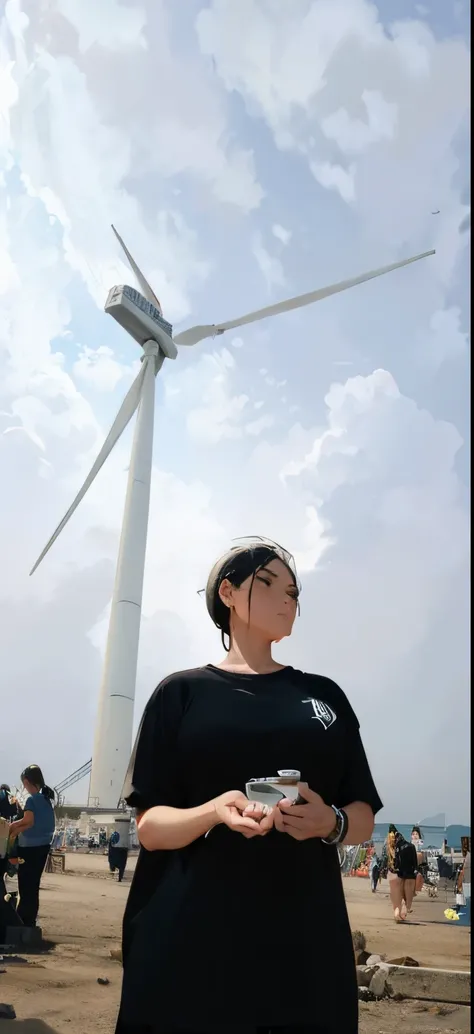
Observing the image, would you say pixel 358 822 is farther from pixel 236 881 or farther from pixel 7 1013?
pixel 7 1013

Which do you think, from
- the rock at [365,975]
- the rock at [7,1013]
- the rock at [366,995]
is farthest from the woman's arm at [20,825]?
the rock at [366,995]

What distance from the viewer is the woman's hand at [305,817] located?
69.7 inches

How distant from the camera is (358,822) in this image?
2.02 meters

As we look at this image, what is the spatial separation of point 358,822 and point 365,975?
5.11m

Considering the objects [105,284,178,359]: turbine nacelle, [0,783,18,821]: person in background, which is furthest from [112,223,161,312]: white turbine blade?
[0,783,18,821]: person in background

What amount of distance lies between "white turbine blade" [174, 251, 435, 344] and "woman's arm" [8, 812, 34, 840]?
28000 millimetres

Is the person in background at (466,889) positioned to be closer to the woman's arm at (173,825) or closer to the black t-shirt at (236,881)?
the black t-shirt at (236,881)

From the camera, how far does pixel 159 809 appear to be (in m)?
1.98

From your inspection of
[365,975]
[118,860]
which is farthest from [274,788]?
[118,860]

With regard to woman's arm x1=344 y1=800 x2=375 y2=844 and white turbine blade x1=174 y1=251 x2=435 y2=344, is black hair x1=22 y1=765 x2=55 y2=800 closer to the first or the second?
woman's arm x1=344 y1=800 x2=375 y2=844

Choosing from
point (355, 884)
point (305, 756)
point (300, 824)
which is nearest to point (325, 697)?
point (305, 756)

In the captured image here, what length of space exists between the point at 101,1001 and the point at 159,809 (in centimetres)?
448

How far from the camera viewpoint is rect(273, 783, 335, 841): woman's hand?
1771 mm

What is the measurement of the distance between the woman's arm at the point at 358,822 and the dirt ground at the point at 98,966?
354cm
